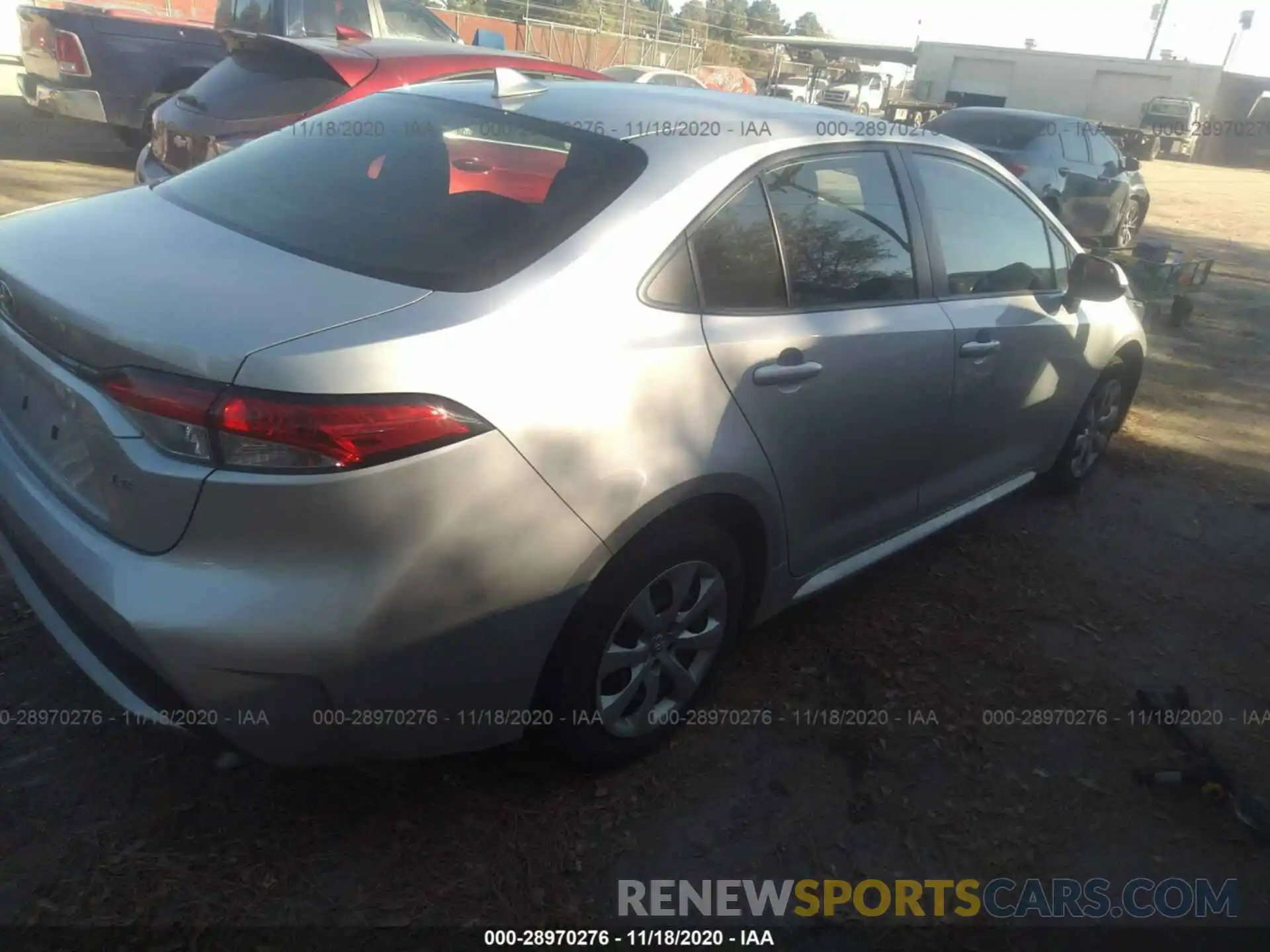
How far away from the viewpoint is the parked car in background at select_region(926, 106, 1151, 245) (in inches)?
418

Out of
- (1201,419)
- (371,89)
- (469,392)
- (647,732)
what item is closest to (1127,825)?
(647,732)

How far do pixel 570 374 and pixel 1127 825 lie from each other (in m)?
2.04

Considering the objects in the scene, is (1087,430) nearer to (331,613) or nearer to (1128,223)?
(331,613)

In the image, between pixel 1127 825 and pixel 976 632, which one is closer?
pixel 1127 825

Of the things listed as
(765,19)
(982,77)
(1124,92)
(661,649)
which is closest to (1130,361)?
(661,649)

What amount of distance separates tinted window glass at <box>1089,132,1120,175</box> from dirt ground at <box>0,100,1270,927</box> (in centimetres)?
904

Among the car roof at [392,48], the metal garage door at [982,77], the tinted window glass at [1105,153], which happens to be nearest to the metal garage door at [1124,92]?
Result: the metal garage door at [982,77]

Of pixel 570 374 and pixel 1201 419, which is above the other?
pixel 570 374

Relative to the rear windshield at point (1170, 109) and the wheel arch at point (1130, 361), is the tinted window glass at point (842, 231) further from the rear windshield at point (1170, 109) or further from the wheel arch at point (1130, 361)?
the rear windshield at point (1170, 109)

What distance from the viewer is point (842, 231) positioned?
2.91 m

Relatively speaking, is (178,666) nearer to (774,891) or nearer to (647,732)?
(647,732)

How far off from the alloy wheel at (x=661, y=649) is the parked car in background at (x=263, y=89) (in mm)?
3198

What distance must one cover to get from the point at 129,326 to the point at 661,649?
4.78ft

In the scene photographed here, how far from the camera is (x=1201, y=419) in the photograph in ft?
20.0
